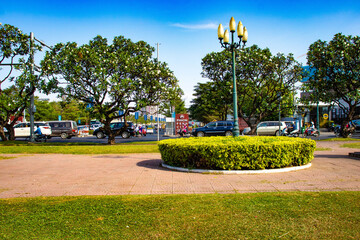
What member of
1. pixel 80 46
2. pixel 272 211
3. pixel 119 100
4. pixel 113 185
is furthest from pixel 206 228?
pixel 80 46

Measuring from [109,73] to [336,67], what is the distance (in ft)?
56.3

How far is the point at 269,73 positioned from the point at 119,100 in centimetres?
1483

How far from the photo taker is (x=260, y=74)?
1067 inches

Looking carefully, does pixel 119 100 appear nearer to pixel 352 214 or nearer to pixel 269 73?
pixel 269 73

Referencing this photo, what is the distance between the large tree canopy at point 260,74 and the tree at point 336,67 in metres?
3.24

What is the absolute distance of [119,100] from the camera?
19.4m

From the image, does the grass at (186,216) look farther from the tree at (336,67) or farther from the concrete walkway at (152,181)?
the tree at (336,67)

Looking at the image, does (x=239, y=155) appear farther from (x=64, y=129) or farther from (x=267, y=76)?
(x=64, y=129)

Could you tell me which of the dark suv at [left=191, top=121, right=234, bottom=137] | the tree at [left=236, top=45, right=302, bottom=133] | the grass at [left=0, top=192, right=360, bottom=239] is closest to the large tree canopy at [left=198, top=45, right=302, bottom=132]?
the tree at [left=236, top=45, right=302, bottom=133]

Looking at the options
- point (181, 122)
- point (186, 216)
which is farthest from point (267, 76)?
point (186, 216)

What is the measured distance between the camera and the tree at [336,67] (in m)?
21.7

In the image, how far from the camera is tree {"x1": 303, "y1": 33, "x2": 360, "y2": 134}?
21688 millimetres

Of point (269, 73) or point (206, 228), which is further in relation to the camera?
point (269, 73)

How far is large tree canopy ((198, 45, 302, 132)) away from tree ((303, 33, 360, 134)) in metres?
3.24
